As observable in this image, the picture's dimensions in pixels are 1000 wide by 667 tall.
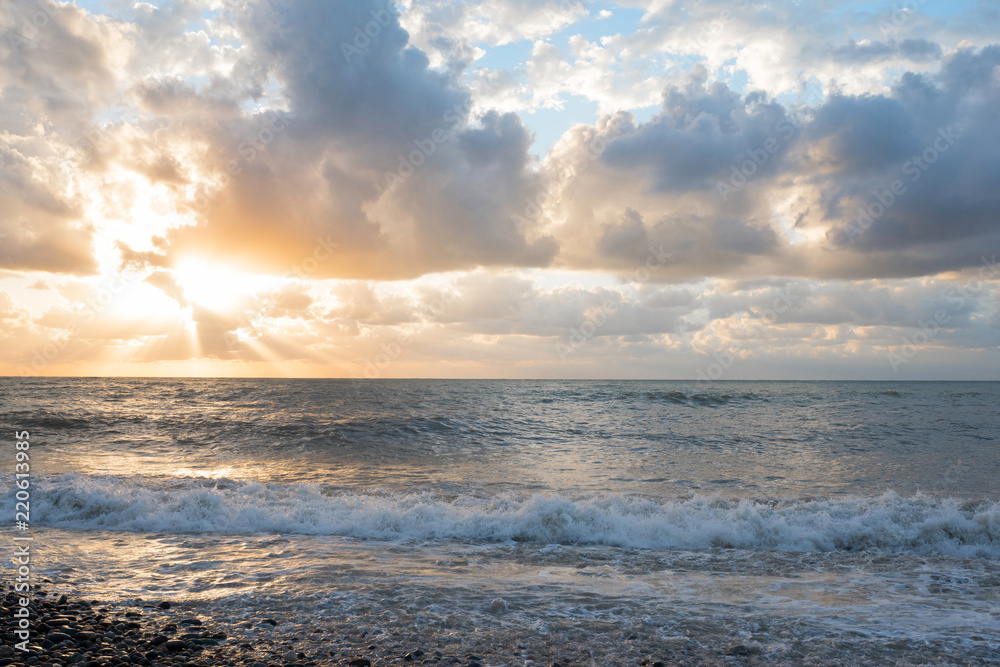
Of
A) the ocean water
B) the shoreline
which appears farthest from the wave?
the shoreline

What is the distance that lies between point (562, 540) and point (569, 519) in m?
0.68

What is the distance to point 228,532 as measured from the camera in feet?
Result: 40.1

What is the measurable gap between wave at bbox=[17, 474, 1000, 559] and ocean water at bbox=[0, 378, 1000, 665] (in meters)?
0.06

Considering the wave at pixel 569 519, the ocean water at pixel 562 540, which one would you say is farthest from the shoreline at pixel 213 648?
the wave at pixel 569 519

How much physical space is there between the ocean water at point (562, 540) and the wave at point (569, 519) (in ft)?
0.21

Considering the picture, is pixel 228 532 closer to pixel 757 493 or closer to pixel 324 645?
pixel 324 645

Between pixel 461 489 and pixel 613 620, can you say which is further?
pixel 461 489

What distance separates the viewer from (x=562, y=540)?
11984 millimetres

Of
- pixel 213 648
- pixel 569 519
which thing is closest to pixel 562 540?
pixel 569 519

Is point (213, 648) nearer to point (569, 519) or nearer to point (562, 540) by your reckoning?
point (562, 540)

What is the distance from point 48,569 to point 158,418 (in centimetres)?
3277

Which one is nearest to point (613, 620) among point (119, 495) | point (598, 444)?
point (119, 495)

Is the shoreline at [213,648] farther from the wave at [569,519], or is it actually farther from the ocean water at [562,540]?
the wave at [569,519]

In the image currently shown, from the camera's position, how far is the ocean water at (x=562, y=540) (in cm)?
708
